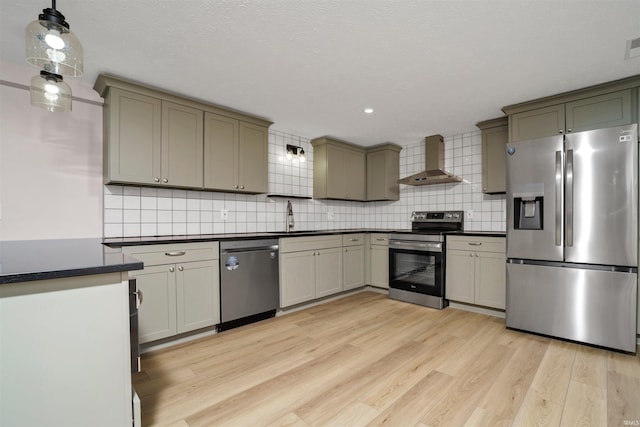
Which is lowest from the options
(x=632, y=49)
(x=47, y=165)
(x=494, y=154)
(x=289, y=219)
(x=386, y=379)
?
(x=386, y=379)

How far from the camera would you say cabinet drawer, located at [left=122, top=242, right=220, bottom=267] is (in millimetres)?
2354

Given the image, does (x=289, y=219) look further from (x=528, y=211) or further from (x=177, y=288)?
(x=528, y=211)

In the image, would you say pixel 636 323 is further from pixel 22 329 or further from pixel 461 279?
pixel 22 329

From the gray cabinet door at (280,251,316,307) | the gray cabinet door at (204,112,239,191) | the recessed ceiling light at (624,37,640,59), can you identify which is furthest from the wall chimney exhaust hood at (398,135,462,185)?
the gray cabinet door at (204,112,239,191)

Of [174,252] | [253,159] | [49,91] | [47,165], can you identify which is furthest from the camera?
[253,159]

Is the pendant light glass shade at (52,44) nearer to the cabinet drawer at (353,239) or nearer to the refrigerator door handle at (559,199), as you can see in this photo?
the cabinet drawer at (353,239)

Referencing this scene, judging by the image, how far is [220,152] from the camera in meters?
3.09

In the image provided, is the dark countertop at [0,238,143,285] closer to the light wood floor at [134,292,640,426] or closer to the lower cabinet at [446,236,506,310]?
the light wood floor at [134,292,640,426]

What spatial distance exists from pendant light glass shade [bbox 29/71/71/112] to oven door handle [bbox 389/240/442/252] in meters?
Answer: 3.53

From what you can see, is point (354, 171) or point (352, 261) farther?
point (354, 171)

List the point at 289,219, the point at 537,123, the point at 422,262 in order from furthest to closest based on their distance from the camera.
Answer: the point at 289,219, the point at 422,262, the point at 537,123

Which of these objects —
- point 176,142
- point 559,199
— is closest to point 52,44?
point 176,142

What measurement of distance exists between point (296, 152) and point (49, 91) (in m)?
2.83

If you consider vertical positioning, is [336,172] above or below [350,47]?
below
